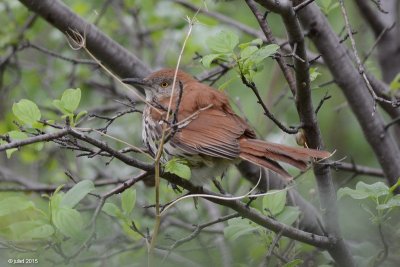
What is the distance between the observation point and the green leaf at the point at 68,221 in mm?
2799

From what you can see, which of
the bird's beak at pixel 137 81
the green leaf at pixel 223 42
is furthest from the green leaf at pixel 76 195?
the bird's beak at pixel 137 81

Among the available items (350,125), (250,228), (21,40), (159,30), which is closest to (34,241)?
(250,228)

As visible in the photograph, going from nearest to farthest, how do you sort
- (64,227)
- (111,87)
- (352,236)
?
(64,227) < (352,236) < (111,87)

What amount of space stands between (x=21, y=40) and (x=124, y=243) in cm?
185

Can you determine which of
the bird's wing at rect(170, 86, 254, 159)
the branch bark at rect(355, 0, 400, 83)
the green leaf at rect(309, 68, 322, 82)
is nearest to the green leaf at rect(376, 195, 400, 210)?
the green leaf at rect(309, 68, 322, 82)

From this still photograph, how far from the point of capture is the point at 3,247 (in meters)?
3.38

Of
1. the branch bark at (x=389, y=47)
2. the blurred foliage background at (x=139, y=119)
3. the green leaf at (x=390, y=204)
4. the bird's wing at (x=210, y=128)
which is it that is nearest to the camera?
the green leaf at (x=390, y=204)

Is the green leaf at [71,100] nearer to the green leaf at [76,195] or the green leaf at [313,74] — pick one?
the green leaf at [76,195]

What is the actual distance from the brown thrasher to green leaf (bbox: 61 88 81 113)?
550mm

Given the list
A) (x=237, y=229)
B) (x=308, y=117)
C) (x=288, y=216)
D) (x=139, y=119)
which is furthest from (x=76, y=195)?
(x=139, y=119)

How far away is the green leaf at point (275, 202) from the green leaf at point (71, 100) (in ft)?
3.55

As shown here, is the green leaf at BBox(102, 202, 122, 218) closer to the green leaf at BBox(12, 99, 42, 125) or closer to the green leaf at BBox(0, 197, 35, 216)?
the green leaf at BBox(0, 197, 35, 216)

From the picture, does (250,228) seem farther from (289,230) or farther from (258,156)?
(258,156)

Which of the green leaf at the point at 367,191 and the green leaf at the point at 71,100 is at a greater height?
the green leaf at the point at 71,100
